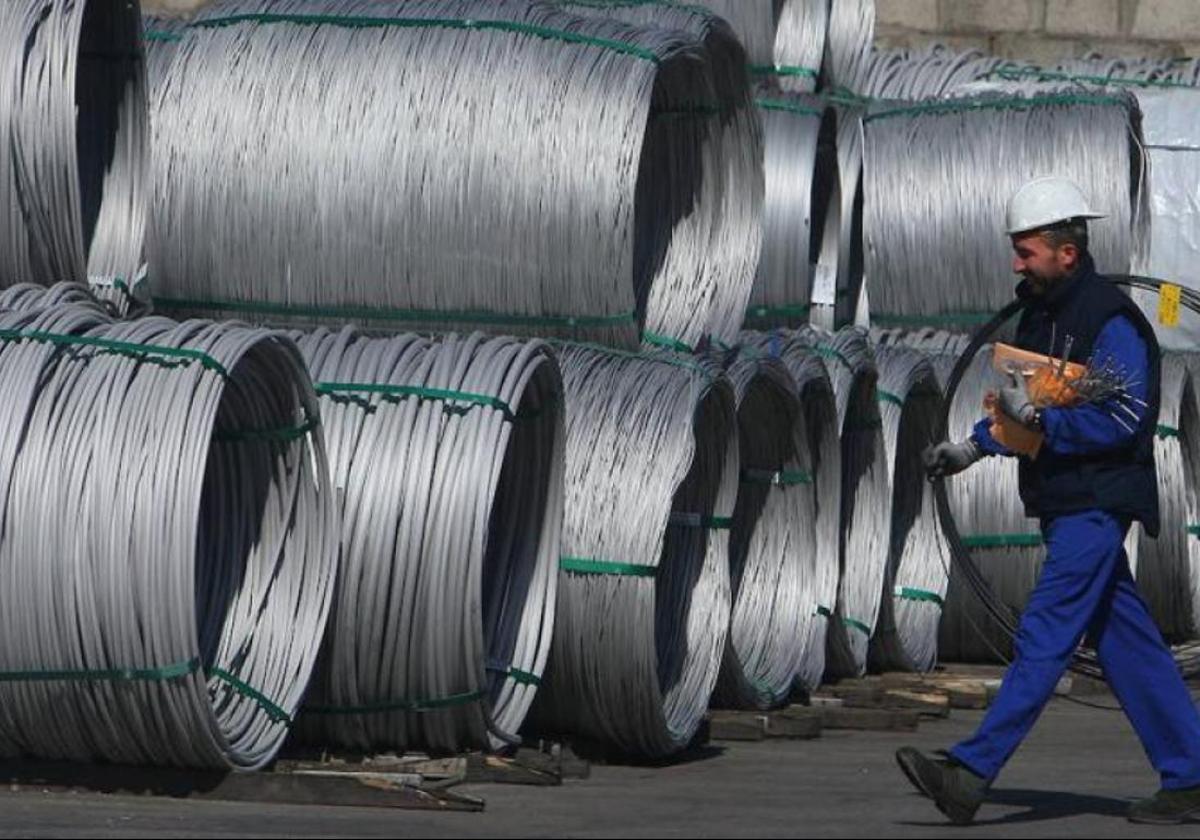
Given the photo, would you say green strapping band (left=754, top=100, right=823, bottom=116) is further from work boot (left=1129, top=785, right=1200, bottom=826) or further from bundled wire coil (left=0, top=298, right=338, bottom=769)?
work boot (left=1129, top=785, right=1200, bottom=826)

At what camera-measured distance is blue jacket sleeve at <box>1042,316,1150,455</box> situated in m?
7.23

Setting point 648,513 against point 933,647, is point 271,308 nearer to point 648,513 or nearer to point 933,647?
point 648,513

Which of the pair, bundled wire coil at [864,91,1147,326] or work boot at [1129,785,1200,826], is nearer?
work boot at [1129,785,1200,826]

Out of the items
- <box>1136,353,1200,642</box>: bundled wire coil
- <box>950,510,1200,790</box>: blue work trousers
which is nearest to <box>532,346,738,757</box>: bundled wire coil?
<box>950,510,1200,790</box>: blue work trousers

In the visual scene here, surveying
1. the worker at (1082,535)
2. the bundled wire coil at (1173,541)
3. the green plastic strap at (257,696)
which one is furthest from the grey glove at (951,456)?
the bundled wire coil at (1173,541)

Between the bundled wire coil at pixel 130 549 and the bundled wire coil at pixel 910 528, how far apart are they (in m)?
3.98

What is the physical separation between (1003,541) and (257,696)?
4.86 metres

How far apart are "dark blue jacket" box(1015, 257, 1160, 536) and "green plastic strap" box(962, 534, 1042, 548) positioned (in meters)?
4.08

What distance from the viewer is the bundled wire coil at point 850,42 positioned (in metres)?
13.5

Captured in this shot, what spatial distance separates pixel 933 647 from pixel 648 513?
3542 millimetres

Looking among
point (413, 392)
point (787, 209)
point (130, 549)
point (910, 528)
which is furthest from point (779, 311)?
point (130, 549)

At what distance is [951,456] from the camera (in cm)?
755

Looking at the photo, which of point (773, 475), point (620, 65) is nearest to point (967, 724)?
point (773, 475)

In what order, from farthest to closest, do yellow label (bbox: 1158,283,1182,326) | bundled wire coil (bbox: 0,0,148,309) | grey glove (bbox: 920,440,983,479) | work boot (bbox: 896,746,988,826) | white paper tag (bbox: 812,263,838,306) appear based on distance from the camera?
1. white paper tag (bbox: 812,263,838,306)
2. bundled wire coil (bbox: 0,0,148,309)
3. yellow label (bbox: 1158,283,1182,326)
4. grey glove (bbox: 920,440,983,479)
5. work boot (bbox: 896,746,988,826)
